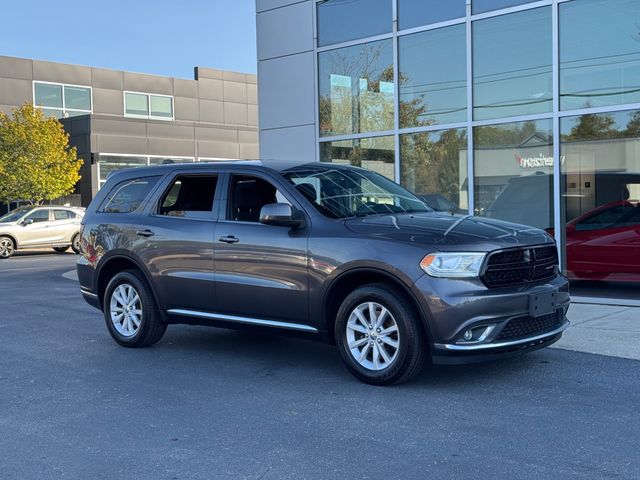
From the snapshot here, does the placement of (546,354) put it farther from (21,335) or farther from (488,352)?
(21,335)

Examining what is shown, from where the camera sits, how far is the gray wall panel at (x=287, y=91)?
1392 centimetres

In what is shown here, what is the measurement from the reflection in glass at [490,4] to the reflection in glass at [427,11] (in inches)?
6.8

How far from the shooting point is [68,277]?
52.0 ft

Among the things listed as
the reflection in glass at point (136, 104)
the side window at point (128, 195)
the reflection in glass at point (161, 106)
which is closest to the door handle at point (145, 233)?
the side window at point (128, 195)

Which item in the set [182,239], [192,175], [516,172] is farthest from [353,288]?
[516,172]

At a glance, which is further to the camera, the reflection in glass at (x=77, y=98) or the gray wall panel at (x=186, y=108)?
the gray wall panel at (x=186, y=108)

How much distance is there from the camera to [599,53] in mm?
10641

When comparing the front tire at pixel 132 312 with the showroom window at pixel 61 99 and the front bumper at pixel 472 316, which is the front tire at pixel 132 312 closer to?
the front bumper at pixel 472 316

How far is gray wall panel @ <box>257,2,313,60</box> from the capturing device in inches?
546

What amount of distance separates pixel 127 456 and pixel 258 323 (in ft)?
7.60

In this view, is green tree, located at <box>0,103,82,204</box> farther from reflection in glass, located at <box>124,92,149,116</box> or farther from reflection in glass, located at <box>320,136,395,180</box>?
reflection in glass, located at <box>320,136,395,180</box>

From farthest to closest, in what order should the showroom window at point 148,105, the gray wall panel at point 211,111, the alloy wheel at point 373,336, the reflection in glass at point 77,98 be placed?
the gray wall panel at point 211,111 < the showroom window at point 148,105 < the reflection in glass at point 77,98 < the alloy wheel at point 373,336

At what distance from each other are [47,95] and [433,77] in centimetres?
3322

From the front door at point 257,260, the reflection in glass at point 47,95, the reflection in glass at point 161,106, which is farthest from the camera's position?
the reflection in glass at point 161,106
